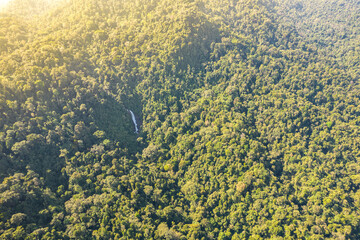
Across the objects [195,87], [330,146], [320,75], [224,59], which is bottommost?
[330,146]

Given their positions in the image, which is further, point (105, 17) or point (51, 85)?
point (105, 17)

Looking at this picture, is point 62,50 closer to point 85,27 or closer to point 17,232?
point 85,27

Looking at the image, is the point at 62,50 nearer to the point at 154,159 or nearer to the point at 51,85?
the point at 51,85

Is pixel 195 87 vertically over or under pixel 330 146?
over

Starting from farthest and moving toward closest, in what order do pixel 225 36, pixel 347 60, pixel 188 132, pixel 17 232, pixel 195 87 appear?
pixel 347 60
pixel 225 36
pixel 195 87
pixel 188 132
pixel 17 232

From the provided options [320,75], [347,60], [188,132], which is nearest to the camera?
[188,132]

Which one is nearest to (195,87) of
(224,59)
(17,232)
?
(224,59)

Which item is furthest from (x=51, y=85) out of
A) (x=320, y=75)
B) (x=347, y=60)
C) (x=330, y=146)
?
(x=347, y=60)
